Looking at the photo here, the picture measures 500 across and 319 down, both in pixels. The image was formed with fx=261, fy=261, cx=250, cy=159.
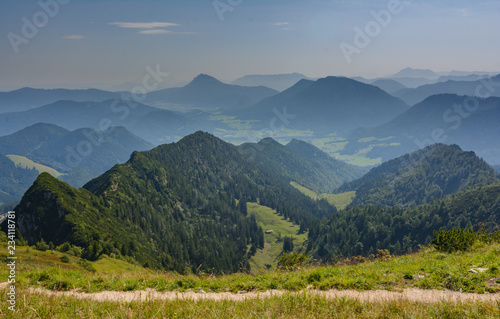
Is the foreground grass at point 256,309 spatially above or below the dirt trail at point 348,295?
above

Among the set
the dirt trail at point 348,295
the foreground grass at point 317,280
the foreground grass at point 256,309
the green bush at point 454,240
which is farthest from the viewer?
the green bush at point 454,240

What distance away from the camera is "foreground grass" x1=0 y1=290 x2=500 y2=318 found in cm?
837

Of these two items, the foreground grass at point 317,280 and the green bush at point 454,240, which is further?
the green bush at point 454,240

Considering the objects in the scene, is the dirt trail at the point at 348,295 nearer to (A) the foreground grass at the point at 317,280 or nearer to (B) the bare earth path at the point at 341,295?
(B) the bare earth path at the point at 341,295

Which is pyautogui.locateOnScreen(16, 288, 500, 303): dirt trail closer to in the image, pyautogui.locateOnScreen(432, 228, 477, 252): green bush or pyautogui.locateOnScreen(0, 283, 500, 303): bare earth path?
pyautogui.locateOnScreen(0, 283, 500, 303): bare earth path

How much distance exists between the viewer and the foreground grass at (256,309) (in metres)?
8.37

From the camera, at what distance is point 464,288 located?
A: 1175 centimetres

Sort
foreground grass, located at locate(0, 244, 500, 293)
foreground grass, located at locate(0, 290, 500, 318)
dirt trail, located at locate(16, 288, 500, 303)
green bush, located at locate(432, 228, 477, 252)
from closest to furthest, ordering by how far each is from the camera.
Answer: foreground grass, located at locate(0, 290, 500, 318) < dirt trail, located at locate(16, 288, 500, 303) < foreground grass, located at locate(0, 244, 500, 293) < green bush, located at locate(432, 228, 477, 252)

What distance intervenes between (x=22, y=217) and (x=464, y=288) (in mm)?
139266

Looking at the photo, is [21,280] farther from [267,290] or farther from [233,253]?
[233,253]

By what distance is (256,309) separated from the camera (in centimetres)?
934

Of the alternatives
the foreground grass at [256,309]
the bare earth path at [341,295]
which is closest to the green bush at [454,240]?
the bare earth path at [341,295]

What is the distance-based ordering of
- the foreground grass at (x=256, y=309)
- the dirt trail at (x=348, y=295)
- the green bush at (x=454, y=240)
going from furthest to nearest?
the green bush at (x=454, y=240) < the dirt trail at (x=348, y=295) < the foreground grass at (x=256, y=309)

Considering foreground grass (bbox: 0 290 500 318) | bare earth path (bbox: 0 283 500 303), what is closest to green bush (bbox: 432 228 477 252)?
bare earth path (bbox: 0 283 500 303)
